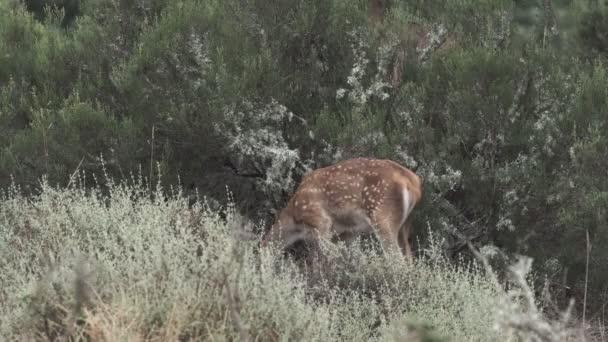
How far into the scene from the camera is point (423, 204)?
890 centimetres

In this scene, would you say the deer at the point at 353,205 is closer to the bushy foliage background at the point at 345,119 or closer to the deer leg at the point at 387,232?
the deer leg at the point at 387,232

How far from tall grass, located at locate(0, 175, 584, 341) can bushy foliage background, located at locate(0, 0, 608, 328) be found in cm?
161

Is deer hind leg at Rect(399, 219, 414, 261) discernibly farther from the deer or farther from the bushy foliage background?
the bushy foliage background

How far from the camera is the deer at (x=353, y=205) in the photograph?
8.17m

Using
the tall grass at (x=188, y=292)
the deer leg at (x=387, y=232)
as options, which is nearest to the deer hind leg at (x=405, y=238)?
the deer leg at (x=387, y=232)

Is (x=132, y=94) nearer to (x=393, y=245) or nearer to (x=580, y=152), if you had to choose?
(x=393, y=245)

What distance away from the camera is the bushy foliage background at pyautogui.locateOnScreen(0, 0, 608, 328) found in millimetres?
8883

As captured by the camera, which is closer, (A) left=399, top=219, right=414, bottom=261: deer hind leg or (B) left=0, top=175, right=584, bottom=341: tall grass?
(B) left=0, top=175, right=584, bottom=341: tall grass

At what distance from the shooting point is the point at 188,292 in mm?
5250

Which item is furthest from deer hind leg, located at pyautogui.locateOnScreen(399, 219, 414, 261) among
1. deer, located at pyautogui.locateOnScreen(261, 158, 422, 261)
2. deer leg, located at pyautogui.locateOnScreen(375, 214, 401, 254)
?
deer leg, located at pyautogui.locateOnScreen(375, 214, 401, 254)

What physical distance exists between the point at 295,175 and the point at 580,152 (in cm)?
275

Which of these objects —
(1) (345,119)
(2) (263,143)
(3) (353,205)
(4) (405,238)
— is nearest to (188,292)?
(3) (353,205)

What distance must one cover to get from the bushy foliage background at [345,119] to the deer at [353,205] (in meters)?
0.56

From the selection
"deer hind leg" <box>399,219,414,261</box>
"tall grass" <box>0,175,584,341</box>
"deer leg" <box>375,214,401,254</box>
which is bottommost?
"deer hind leg" <box>399,219,414,261</box>
